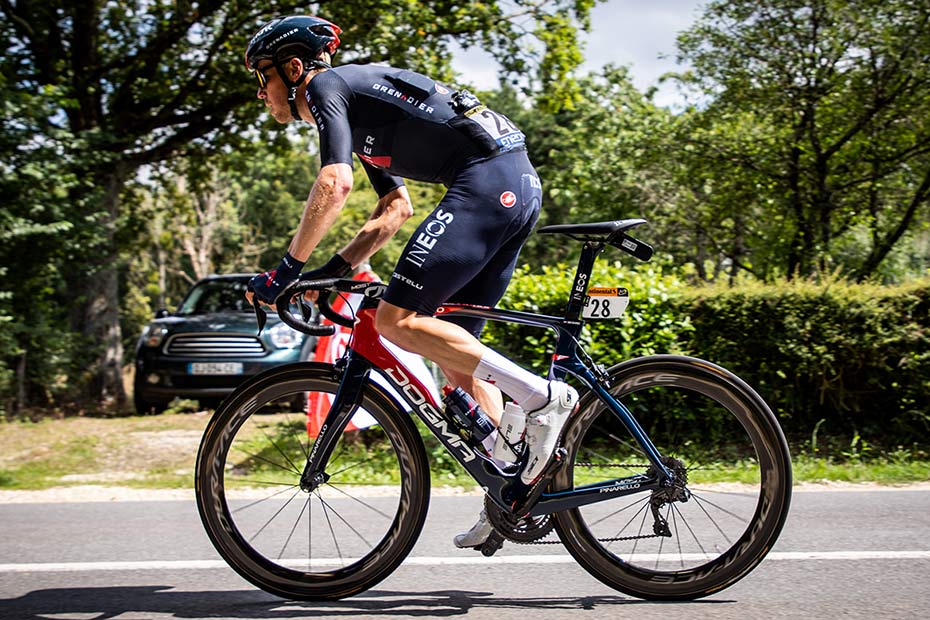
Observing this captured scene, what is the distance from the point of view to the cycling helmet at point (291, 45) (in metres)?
3.22

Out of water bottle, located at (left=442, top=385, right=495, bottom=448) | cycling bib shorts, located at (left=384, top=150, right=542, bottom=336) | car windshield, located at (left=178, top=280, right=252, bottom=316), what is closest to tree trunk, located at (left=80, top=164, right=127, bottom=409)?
car windshield, located at (left=178, top=280, right=252, bottom=316)

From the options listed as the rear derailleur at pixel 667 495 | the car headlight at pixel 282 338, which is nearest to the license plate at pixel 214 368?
the car headlight at pixel 282 338

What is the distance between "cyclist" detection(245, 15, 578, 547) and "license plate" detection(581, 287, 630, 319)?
0.30 metres

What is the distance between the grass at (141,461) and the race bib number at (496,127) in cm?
282

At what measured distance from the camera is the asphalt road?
3.20 meters

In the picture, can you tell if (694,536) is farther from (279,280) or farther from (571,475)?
(279,280)

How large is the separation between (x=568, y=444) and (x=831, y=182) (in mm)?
12095

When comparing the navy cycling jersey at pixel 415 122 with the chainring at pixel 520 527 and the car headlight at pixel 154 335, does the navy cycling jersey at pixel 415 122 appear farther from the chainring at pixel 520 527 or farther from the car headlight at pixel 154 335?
the car headlight at pixel 154 335

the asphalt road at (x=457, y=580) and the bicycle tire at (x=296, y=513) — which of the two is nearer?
the asphalt road at (x=457, y=580)

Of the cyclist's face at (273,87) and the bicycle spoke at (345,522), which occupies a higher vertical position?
Answer: the cyclist's face at (273,87)

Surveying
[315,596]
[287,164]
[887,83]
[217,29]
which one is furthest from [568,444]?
[287,164]

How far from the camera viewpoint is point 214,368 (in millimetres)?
10406

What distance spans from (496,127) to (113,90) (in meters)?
12.6

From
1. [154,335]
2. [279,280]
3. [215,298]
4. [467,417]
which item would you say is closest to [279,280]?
[279,280]
